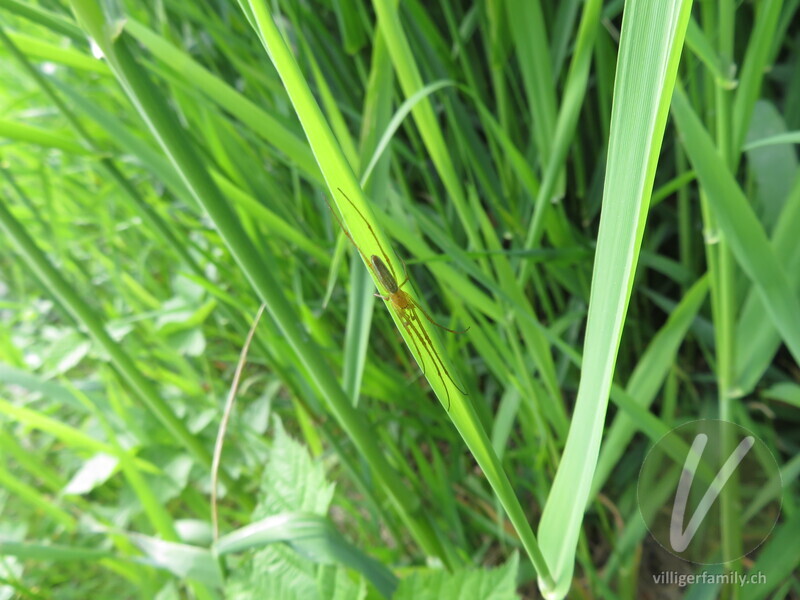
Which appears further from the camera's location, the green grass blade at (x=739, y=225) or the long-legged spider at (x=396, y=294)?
the green grass blade at (x=739, y=225)

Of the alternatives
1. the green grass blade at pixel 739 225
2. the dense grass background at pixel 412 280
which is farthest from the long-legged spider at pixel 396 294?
the green grass blade at pixel 739 225

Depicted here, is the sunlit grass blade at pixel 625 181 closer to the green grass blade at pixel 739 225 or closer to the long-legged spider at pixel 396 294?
the long-legged spider at pixel 396 294


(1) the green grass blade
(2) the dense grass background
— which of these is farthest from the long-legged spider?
(1) the green grass blade

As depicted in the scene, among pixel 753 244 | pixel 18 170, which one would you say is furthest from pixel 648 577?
pixel 18 170

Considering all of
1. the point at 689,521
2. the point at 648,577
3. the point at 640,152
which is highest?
the point at 640,152

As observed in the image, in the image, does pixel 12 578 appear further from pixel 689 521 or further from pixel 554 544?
pixel 689 521

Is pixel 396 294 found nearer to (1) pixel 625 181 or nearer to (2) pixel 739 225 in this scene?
(1) pixel 625 181

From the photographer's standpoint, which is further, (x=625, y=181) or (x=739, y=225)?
(x=739, y=225)

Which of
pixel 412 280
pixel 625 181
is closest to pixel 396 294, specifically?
pixel 625 181
